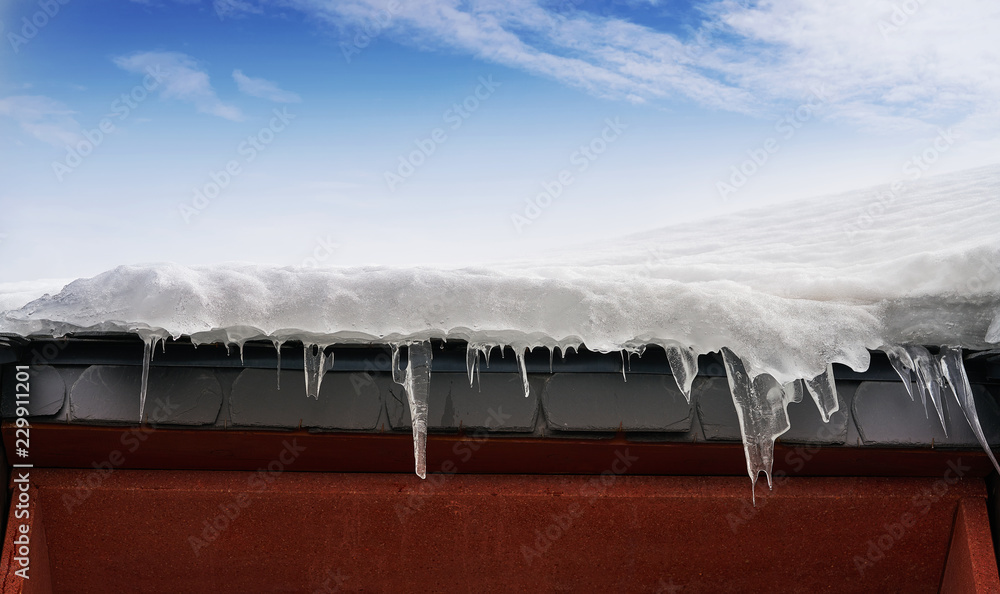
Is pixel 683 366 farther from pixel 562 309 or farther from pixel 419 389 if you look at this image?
pixel 419 389

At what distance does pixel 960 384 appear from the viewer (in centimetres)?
236

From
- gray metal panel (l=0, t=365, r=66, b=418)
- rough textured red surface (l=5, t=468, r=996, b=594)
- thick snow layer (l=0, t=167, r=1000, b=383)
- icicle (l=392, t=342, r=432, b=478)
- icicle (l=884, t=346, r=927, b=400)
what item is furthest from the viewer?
rough textured red surface (l=5, t=468, r=996, b=594)

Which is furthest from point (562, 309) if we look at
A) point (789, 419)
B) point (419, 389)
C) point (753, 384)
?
point (789, 419)

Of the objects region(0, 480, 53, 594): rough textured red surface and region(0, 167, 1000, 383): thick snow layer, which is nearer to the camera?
region(0, 167, 1000, 383): thick snow layer

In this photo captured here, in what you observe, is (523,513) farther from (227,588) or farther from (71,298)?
(71,298)

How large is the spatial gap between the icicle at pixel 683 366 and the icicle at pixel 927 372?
0.80 metres

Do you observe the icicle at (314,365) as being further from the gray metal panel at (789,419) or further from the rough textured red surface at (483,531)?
the gray metal panel at (789,419)

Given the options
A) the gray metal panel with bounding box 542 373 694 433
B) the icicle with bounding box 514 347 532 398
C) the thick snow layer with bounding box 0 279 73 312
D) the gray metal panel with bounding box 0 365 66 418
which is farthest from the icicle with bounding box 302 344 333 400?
the thick snow layer with bounding box 0 279 73 312

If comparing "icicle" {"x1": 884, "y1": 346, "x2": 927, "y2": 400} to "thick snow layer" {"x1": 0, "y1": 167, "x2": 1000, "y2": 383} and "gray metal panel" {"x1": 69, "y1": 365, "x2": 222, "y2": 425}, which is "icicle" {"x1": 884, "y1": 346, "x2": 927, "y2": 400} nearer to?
"thick snow layer" {"x1": 0, "y1": 167, "x2": 1000, "y2": 383}

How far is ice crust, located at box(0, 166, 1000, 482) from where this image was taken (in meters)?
2.14

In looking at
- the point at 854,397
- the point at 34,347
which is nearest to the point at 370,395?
the point at 34,347

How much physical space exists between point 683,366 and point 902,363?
2.72ft

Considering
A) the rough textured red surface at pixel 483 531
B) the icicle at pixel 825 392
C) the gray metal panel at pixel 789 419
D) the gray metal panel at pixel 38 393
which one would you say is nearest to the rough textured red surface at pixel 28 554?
the rough textured red surface at pixel 483 531

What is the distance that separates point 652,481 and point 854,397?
88 cm
